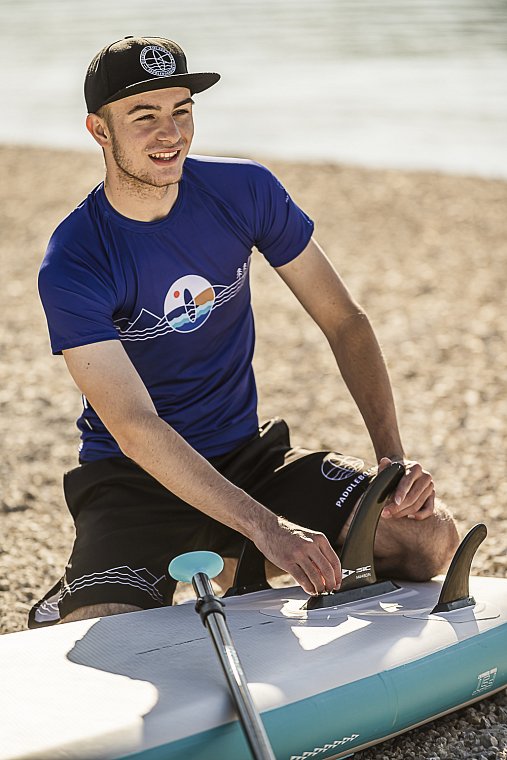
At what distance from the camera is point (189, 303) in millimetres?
3334

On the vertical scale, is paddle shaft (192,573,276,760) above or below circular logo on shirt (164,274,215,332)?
below

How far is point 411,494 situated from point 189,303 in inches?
→ 33.3

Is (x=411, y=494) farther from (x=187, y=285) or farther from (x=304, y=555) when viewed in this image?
(x=187, y=285)

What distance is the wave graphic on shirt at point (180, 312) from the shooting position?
3.29 metres

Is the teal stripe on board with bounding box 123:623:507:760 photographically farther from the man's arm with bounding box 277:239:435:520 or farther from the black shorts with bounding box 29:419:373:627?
the man's arm with bounding box 277:239:435:520

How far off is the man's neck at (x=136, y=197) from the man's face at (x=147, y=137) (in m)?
0.02

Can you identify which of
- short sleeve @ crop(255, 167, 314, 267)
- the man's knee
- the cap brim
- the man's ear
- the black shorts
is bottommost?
the man's knee

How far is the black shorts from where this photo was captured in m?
3.19

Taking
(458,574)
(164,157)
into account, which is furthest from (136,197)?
(458,574)

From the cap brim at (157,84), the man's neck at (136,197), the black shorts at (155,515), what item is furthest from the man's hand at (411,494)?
the cap brim at (157,84)

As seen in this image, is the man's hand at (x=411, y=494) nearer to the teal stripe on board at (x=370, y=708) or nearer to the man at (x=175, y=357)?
the man at (x=175, y=357)

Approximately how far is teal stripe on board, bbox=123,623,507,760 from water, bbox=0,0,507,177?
879cm

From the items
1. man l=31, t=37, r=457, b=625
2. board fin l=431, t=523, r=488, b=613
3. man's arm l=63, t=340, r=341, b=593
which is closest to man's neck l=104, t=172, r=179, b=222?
man l=31, t=37, r=457, b=625

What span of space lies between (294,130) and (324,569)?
11804 millimetres
